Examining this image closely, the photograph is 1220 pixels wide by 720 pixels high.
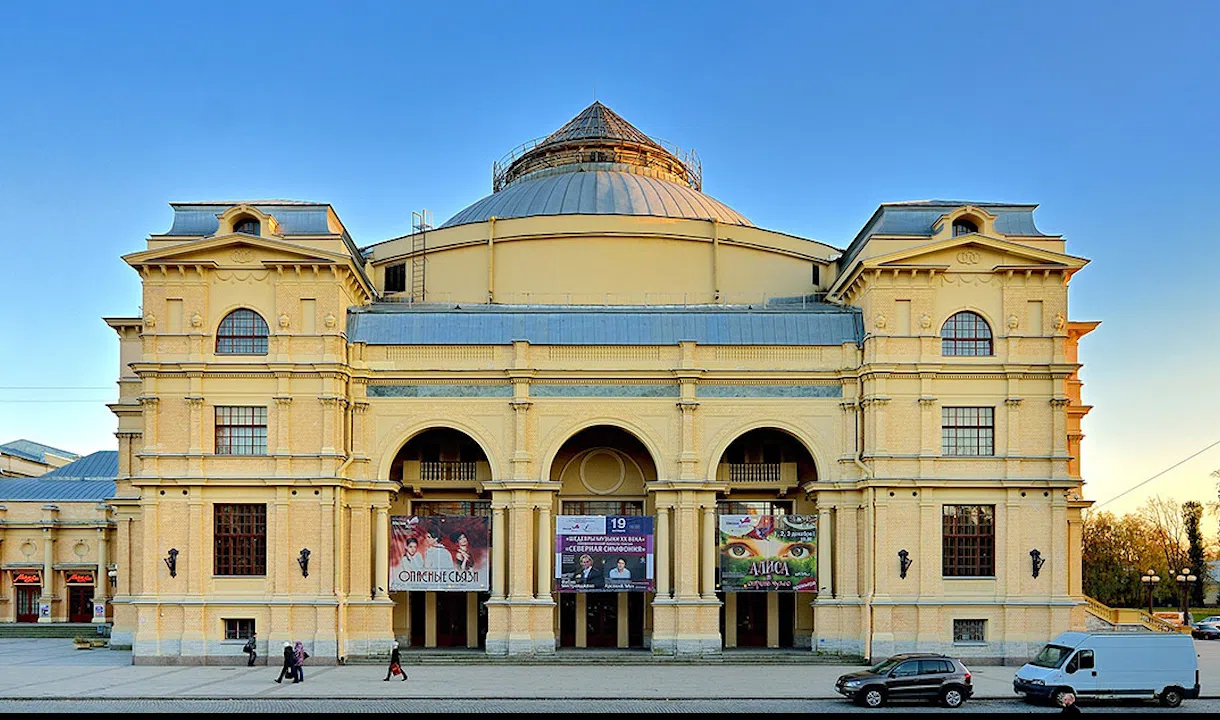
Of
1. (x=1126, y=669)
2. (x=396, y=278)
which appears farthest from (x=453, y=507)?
(x=1126, y=669)

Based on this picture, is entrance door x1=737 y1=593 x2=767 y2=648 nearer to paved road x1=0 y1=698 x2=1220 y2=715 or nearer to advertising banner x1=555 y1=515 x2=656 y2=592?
advertising banner x1=555 y1=515 x2=656 y2=592

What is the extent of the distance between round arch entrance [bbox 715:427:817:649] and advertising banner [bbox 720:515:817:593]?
2.29m

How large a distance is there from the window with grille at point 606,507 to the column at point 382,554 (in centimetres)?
731

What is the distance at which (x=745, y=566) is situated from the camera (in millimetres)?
42000

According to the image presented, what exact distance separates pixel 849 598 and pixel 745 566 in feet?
12.8

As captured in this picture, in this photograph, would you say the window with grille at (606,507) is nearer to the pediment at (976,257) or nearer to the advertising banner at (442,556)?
the advertising banner at (442,556)

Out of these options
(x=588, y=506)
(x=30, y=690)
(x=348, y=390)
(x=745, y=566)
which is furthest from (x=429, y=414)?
(x=30, y=690)

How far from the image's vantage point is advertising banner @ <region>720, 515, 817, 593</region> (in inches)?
1651

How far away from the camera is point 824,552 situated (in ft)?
139

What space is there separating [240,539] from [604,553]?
13.1m

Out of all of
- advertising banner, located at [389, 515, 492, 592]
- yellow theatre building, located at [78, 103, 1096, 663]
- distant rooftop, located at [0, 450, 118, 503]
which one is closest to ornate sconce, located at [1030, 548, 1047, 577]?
yellow theatre building, located at [78, 103, 1096, 663]

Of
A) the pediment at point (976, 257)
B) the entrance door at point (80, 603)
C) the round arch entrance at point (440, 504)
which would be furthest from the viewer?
the entrance door at point (80, 603)

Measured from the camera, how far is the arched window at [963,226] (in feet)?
140

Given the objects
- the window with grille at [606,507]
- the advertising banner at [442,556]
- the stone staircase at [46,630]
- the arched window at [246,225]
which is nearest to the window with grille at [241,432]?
the advertising banner at [442,556]
